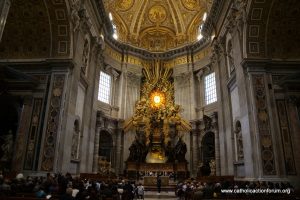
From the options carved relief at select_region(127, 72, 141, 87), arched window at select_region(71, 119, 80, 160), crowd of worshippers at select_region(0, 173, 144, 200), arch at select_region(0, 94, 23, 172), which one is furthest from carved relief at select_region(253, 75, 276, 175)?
carved relief at select_region(127, 72, 141, 87)

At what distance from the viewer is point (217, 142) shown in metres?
16.5

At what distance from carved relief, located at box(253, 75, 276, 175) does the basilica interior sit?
0.04m

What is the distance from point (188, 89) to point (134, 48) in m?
5.85

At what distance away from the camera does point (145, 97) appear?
21016mm

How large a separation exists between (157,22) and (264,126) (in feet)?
53.4

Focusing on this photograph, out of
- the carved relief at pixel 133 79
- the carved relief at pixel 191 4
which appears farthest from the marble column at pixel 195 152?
the carved relief at pixel 191 4

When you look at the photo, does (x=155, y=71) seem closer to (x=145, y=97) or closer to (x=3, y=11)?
(x=145, y=97)

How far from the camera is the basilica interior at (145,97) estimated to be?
10.4 metres

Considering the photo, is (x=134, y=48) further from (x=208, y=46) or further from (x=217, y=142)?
(x=217, y=142)

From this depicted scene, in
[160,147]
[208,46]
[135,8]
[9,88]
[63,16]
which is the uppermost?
[135,8]

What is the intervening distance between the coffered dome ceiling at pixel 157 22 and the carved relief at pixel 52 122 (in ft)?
38.8

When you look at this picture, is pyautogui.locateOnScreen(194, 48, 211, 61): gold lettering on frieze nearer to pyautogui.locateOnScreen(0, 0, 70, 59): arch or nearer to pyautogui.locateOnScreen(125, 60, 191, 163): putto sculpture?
pyautogui.locateOnScreen(125, 60, 191, 163): putto sculpture

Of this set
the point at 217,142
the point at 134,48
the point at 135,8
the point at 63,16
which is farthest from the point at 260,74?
the point at 135,8

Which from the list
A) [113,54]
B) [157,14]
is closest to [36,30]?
[113,54]
